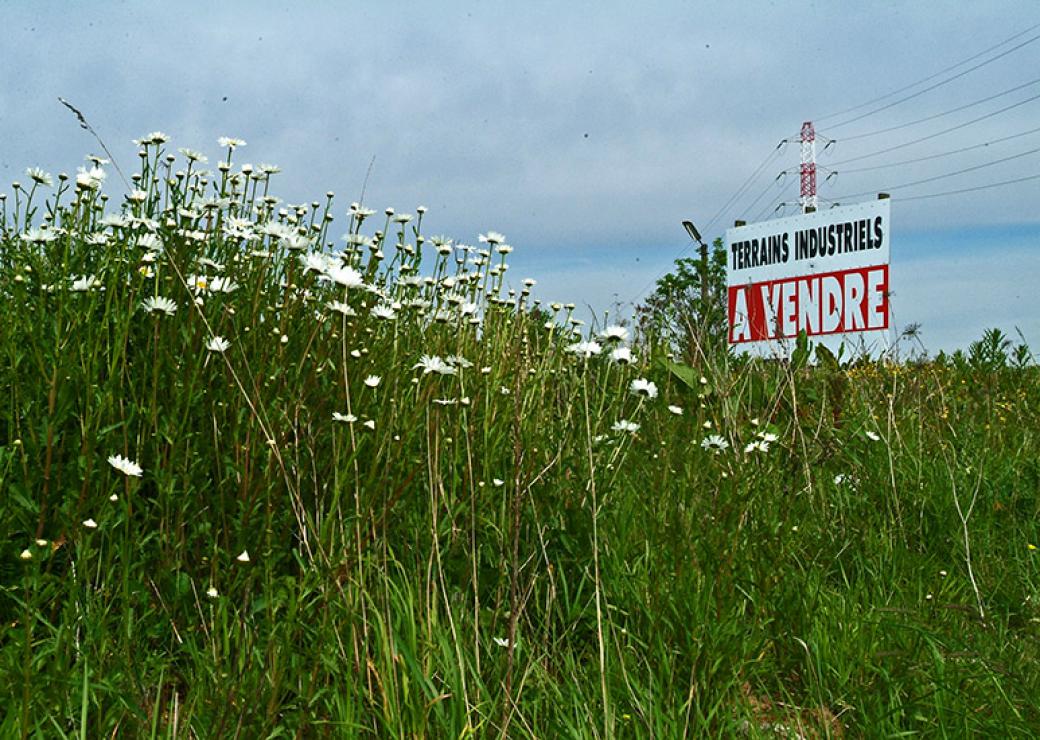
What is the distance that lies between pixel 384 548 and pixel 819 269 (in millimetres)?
11832

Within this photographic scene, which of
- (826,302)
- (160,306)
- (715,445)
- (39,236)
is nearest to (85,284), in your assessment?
(160,306)

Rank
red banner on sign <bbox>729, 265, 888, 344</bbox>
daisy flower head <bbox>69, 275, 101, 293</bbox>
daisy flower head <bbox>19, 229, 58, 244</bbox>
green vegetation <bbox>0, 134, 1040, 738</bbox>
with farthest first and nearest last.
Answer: red banner on sign <bbox>729, 265, 888, 344</bbox> → daisy flower head <bbox>19, 229, 58, 244</bbox> → daisy flower head <bbox>69, 275, 101, 293</bbox> → green vegetation <bbox>0, 134, 1040, 738</bbox>

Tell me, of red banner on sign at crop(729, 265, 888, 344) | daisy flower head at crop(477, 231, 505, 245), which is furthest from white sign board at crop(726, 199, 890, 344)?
daisy flower head at crop(477, 231, 505, 245)

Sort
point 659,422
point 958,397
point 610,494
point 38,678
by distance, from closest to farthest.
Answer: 1. point 38,678
2. point 610,494
3. point 659,422
4. point 958,397

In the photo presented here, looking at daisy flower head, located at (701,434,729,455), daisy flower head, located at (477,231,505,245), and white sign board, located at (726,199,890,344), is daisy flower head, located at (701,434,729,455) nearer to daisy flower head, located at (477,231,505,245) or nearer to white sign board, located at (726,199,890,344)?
daisy flower head, located at (477,231,505,245)

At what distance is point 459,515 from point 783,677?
3.21 ft

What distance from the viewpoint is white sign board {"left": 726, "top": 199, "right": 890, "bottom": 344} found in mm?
12602

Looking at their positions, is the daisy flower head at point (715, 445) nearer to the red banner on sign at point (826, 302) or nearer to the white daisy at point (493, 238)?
the white daisy at point (493, 238)

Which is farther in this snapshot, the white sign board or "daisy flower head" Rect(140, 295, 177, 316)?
the white sign board

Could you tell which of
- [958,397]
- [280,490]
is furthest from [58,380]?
[958,397]

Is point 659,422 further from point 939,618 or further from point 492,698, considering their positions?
point 492,698

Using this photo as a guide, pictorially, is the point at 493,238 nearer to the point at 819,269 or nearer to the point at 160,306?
the point at 160,306

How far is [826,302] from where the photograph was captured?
1329cm

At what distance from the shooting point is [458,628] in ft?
7.14
